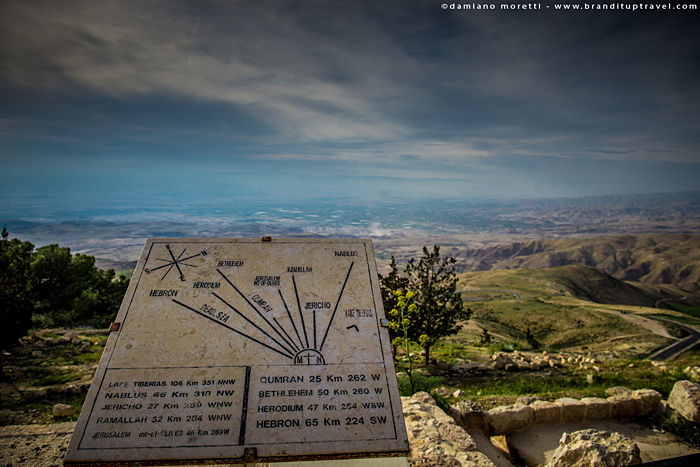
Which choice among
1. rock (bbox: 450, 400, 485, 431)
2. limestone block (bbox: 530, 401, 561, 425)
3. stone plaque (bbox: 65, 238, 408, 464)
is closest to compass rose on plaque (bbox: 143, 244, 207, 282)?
stone plaque (bbox: 65, 238, 408, 464)

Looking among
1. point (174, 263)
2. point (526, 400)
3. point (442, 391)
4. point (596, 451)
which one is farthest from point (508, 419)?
point (174, 263)

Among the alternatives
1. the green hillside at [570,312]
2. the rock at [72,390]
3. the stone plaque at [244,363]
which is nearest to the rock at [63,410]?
the rock at [72,390]

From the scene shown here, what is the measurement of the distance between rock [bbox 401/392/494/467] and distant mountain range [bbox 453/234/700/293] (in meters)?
125

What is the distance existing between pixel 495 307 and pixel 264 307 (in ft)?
158

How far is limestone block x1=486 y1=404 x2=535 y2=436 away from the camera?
269 inches

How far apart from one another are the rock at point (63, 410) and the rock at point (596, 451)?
9.71m

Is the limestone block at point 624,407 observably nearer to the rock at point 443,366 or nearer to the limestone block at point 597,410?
the limestone block at point 597,410

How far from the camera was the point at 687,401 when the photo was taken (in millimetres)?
6883

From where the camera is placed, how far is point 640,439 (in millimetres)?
6676

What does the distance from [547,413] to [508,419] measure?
3.22 feet

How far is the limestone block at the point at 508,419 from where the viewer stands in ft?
22.4

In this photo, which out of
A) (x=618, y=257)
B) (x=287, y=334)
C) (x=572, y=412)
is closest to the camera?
(x=287, y=334)

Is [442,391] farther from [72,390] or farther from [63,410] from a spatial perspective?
[72,390]

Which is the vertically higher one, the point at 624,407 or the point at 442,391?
the point at 624,407
